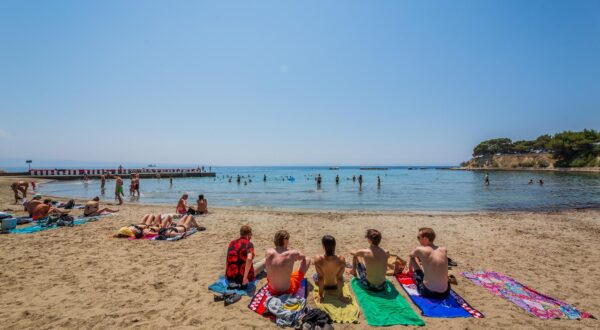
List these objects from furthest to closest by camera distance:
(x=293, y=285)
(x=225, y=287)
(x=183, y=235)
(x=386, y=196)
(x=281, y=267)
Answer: (x=386, y=196) < (x=183, y=235) < (x=225, y=287) < (x=293, y=285) < (x=281, y=267)

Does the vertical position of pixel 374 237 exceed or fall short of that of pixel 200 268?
it exceeds it

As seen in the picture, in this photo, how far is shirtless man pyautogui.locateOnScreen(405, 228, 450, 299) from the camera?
4.61m

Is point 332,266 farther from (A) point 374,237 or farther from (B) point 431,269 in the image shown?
(B) point 431,269

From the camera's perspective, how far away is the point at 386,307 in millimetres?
4355

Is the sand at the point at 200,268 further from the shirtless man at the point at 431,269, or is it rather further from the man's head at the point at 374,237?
the man's head at the point at 374,237

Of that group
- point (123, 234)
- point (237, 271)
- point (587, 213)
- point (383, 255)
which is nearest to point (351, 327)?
point (383, 255)

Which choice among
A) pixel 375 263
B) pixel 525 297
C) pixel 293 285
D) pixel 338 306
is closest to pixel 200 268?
pixel 293 285

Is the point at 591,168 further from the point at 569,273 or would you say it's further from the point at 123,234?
the point at 123,234

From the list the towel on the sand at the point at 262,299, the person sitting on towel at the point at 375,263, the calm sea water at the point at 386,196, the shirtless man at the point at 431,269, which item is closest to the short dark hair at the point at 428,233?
the shirtless man at the point at 431,269

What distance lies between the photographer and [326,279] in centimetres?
475

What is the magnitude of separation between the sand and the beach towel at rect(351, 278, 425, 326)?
0.22 meters

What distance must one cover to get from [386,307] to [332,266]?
1.07 m

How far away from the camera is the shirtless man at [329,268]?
4.58 metres

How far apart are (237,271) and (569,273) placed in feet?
24.3
